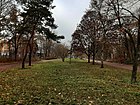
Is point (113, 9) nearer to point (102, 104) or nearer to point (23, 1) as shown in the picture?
point (23, 1)

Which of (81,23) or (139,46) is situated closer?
(139,46)

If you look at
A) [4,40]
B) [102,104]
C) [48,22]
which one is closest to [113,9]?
[48,22]

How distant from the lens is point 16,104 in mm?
8758

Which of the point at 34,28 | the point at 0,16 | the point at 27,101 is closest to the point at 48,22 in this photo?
the point at 34,28

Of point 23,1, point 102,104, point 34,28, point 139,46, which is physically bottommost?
point 102,104

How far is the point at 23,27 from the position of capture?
125 feet

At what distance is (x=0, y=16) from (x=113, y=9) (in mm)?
19332

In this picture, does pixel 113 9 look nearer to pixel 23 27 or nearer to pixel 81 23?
pixel 23 27

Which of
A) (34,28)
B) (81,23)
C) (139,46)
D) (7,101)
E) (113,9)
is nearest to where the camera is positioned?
(7,101)

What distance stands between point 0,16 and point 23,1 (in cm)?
796

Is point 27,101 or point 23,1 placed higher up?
point 23,1

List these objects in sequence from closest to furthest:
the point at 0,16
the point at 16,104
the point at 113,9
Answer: the point at 16,104 < the point at 113,9 < the point at 0,16

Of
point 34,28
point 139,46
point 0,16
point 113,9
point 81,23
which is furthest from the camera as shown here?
point 81,23

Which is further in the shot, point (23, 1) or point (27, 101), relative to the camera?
point (23, 1)
